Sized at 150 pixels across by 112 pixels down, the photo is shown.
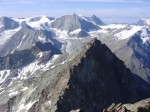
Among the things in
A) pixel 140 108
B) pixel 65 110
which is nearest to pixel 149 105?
pixel 140 108

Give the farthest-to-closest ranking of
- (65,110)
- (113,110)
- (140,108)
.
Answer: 1. (65,110)
2. (113,110)
3. (140,108)

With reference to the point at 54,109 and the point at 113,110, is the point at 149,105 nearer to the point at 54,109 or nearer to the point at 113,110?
the point at 113,110

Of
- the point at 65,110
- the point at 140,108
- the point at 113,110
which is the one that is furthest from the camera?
the point at 65,110

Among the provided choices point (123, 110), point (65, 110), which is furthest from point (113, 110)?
point (65, 110)

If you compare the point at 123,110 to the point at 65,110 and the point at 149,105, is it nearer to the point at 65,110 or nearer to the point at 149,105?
the point at 149,105

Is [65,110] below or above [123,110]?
below

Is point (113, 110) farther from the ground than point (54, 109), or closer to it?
farther from the ground

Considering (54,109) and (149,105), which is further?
(54,109)

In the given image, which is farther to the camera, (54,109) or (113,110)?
(54,109)

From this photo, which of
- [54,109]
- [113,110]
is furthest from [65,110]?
[113,110]
